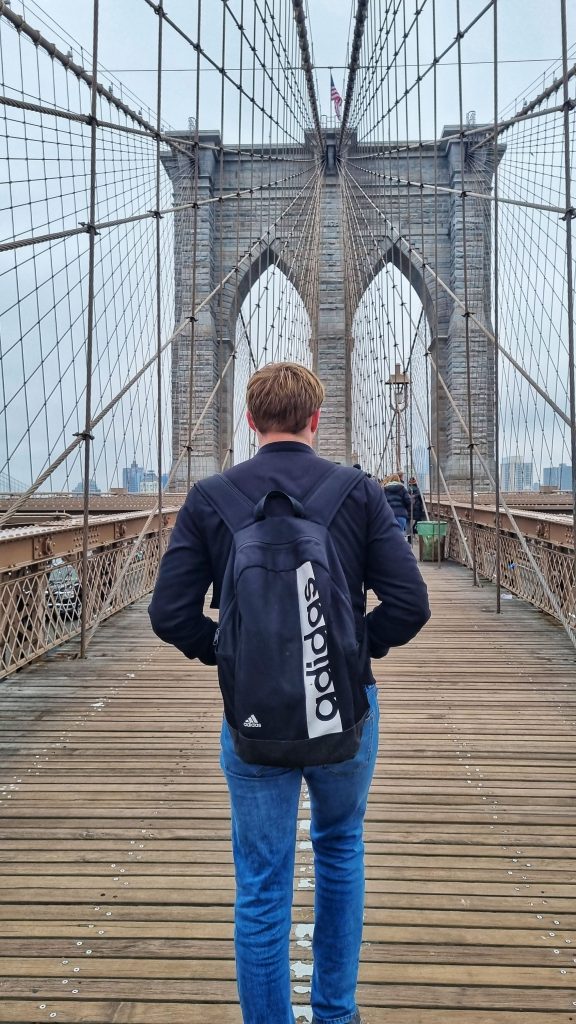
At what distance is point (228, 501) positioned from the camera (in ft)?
3.15

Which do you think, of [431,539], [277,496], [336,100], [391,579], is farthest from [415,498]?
[336,100]

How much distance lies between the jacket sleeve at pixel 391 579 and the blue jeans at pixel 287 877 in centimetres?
13

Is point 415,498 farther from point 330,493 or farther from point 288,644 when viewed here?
point 288,644

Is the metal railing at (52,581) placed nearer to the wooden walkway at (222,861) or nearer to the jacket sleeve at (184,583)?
the wooden walkway at (222,861)

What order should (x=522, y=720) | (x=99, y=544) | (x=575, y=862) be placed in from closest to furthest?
(x=575, y=862)
(x=522, y=720)
(x=99, y=544)

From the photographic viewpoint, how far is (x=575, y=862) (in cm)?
163

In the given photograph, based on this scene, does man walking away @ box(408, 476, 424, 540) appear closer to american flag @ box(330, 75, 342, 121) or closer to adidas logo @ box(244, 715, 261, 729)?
adidas logo @ box(244, 715, 261, 729)

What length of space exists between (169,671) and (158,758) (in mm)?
1115

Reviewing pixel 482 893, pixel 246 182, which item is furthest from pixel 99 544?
pixel 246 182

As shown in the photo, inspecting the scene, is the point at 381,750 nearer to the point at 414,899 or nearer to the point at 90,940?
the point at 414,899

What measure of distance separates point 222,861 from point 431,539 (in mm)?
6619

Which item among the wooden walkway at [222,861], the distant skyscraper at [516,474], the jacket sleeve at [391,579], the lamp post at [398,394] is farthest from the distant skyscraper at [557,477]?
the jacket sleeve at [391,579]

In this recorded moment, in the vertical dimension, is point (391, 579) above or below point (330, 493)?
below

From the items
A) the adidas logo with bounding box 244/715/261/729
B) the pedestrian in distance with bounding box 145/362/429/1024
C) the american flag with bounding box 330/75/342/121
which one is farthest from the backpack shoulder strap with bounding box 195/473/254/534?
the american flag with bounding box 330/75/342/121
